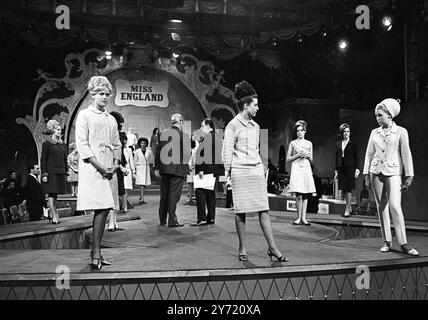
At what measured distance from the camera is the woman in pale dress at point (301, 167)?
7.05 metres

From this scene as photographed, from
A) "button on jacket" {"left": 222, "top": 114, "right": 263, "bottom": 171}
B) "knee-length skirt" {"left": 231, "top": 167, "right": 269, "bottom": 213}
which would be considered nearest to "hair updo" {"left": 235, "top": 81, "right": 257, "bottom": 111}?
"button on jacket" {"left": 222, "top": 114, "right": 263, "bottom": 171}

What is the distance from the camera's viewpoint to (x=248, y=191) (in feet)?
14.0

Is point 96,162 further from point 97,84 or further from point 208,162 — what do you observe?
point 208,162

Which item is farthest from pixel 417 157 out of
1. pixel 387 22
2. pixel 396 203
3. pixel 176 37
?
pixel 176 37

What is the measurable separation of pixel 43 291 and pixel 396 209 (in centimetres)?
354

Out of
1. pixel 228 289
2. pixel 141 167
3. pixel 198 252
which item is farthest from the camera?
pixel 141 167

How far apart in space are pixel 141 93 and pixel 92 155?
12851mm

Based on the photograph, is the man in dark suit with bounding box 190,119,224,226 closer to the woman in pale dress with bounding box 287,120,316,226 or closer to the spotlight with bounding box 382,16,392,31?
the woman in pale dress with bounding box 287,120,316,226

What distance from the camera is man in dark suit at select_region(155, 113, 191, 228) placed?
21.9 ft

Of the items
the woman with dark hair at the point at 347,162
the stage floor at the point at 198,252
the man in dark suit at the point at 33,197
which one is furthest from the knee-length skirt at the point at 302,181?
the man in dark suit at the point at 33,197

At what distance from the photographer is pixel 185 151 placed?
677 centimetres
